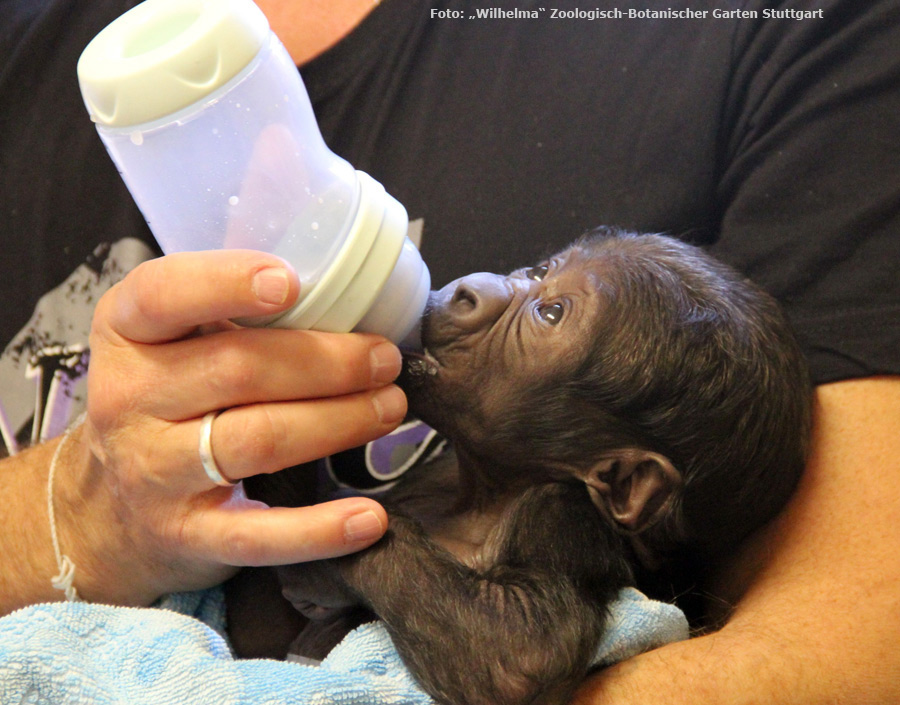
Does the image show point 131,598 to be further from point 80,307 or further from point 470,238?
point 470,238

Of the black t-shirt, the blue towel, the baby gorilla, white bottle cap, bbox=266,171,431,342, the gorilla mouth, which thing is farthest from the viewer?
the black t-shirt

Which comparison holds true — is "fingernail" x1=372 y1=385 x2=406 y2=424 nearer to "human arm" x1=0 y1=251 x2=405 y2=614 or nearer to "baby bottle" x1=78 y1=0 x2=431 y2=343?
"human arm" x1=0 y1=251 x2=405 y2=614

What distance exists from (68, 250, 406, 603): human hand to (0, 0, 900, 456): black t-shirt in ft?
1.63

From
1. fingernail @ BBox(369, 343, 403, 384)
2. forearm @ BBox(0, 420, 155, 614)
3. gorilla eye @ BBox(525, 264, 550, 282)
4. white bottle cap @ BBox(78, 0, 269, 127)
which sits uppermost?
white bottle cap @ BBox(78, 0, 269, 127)

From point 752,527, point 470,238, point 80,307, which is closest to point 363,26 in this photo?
point 470,238

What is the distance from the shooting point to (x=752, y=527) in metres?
1.33

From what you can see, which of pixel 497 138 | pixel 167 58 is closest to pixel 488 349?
pixel 497 138

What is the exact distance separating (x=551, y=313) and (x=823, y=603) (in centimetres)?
59

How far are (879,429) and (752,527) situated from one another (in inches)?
10.1

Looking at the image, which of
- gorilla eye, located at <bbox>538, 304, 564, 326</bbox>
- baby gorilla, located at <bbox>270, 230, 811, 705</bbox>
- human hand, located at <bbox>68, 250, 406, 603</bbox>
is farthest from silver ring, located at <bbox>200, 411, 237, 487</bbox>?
gorilla eye, located at <bbox>538, 304, 564, 326</bbox>

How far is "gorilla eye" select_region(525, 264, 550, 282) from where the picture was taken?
1363 mm

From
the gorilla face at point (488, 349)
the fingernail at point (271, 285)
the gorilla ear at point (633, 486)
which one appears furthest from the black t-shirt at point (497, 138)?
the fingernail at point (271, 285)

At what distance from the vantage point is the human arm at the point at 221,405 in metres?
0.98

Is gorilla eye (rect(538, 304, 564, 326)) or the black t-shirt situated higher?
the black t-shirt
